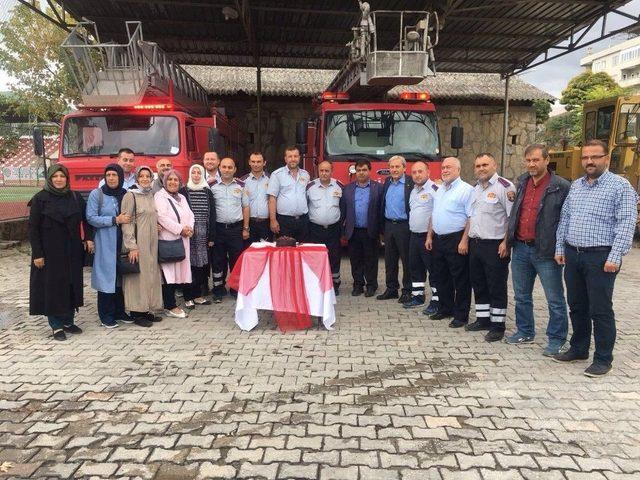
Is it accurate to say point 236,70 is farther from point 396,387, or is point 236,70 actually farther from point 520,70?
point 396,387

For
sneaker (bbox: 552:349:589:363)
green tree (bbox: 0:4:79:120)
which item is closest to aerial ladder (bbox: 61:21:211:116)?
sneaker (bbox: 552:349:589:363)

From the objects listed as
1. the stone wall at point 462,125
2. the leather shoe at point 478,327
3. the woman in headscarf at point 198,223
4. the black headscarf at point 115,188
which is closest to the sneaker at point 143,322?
the woman in headscarf at point 198,223

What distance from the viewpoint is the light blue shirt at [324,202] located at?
20.9ft

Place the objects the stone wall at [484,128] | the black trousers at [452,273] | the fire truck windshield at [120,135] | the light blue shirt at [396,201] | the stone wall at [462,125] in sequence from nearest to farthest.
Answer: the black trousers at [452,273] < the light blue shirt at [396,201] < the fire truck windshield at [120,135] < the stone wall at [462,125] < the stone wall at [484,128]

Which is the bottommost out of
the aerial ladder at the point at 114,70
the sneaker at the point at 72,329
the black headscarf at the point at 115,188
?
the sneaker at the point at 72,329

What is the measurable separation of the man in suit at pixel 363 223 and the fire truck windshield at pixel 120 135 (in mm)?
2921

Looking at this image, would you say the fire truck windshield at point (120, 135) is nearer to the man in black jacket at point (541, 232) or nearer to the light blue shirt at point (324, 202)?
the light blue shirt at point (324, 202)

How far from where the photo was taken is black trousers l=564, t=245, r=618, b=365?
3.86 m

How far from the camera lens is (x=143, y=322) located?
533 cm

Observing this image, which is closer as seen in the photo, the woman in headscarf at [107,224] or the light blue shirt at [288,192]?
the woman in headscarf at [107,224]

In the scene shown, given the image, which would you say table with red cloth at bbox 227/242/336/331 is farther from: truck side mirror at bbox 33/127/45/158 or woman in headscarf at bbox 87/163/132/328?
truck side mirror at bbox 33/127/45/158

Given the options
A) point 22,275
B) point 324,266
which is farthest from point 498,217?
point 22,275

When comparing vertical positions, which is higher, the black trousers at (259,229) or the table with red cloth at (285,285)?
the black trousers at (259,229)

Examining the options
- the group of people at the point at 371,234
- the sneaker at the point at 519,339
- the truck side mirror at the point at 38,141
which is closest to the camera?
the group of people at the point at 371,234
